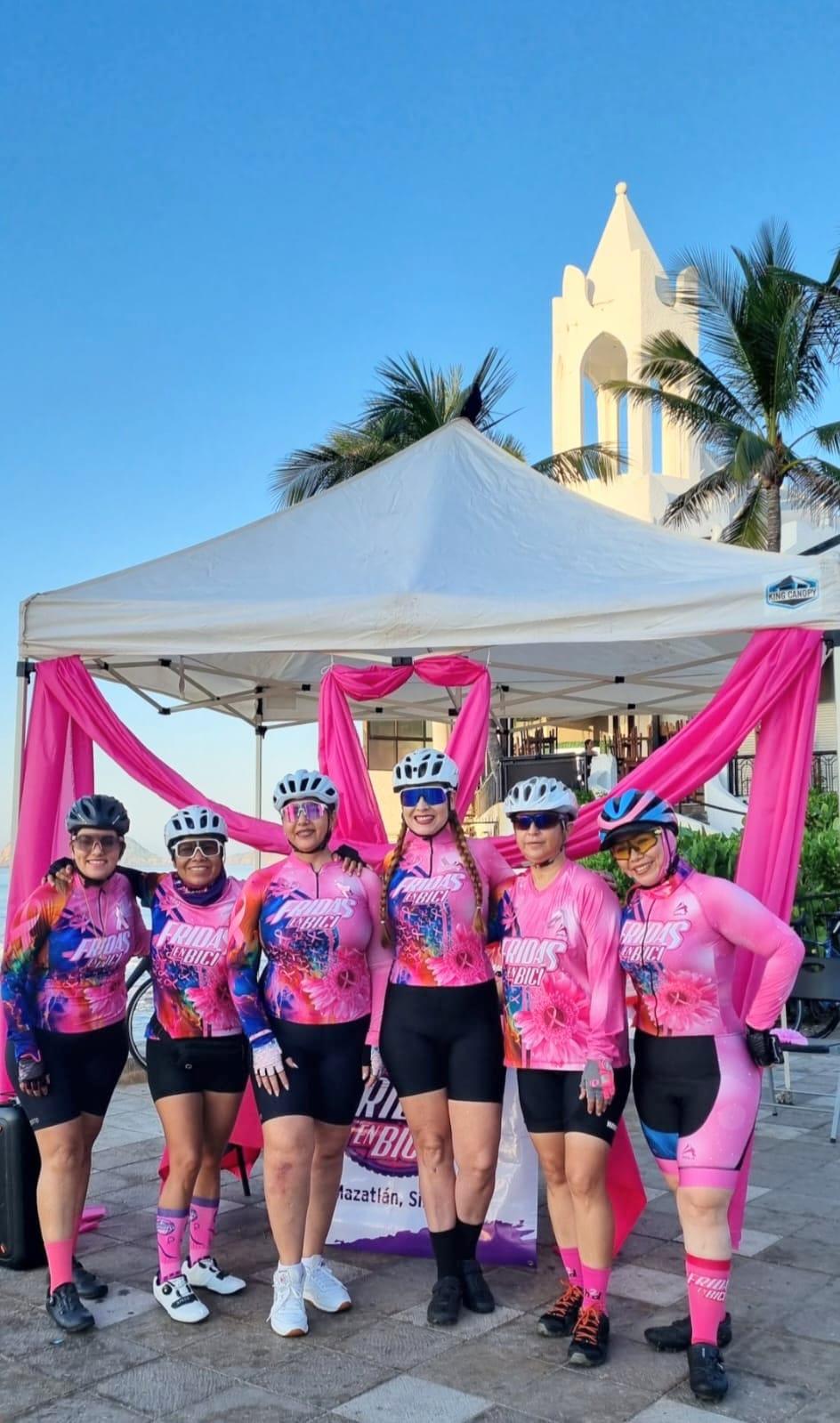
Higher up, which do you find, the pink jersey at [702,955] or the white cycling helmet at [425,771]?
the white cycling helmet at [425,771]

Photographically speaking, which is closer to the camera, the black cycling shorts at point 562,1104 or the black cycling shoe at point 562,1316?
the black cycling shorts at point 562,1104

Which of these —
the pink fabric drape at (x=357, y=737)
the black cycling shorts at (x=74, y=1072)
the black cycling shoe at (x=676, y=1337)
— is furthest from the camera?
the pink fabric drape at (x=357, y=737)

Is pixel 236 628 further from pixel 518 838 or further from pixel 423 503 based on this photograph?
pixel 518 838

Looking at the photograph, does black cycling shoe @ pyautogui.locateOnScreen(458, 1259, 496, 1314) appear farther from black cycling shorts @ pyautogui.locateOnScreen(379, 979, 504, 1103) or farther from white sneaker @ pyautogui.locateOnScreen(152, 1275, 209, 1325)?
white sneaker @ pyautogui.locateOnScreen(152, 1275, 209, 1325)

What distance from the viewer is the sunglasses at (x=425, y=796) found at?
161 inches

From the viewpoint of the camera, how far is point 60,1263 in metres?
3.93

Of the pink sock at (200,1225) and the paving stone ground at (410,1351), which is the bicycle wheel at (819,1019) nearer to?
the paving stone ground at (410,1351)

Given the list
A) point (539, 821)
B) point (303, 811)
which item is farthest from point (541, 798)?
point (303, 811)

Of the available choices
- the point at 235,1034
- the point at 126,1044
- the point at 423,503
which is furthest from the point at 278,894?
the point at 423,503

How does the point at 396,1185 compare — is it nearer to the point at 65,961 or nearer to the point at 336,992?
the point at 336,992

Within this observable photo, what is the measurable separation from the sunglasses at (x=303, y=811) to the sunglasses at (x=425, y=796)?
289 millimetres

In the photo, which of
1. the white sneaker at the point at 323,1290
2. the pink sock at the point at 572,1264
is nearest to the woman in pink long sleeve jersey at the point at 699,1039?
the pink sock at the point at 572,1264

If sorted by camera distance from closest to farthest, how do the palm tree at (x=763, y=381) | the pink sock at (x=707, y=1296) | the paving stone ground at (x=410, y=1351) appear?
the paving stone ground at (x=410, y=1351) → the pink sock at (x=707, y=1296) → the palm tree at (x=763, y=381)

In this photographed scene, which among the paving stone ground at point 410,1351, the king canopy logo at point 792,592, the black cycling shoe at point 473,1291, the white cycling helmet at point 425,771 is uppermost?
the king canopy logo at point 792,592
